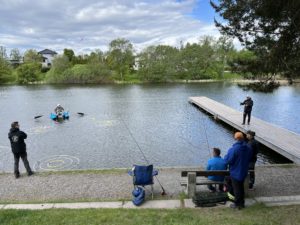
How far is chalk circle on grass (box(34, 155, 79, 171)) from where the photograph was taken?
12.3m

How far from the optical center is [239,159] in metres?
6.21

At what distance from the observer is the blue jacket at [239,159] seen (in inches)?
243

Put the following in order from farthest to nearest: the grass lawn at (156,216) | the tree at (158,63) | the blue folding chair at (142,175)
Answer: the tree at (158,63)
the blue folding chair at (142,175)
the grass lawn at (156,216)

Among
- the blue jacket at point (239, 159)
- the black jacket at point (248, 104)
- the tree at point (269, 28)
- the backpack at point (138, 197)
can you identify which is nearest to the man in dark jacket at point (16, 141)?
the backpack at point (138, 197)

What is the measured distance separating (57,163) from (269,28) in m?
10.4

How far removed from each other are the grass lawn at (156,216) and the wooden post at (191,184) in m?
0.69

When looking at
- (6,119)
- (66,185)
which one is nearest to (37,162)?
(66,185)

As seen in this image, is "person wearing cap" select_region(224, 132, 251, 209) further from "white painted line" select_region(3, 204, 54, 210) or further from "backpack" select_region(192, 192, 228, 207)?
"white painted line" select_region(3, 204, 54, 210)

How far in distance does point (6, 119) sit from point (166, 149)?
17.8 metres

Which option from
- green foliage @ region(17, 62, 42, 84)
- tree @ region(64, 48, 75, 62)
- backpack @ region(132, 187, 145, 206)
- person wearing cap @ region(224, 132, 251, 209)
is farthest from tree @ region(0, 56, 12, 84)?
person wearing cap @ region(224, 132, 251, 209)

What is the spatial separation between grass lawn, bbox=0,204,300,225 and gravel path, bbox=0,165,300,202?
3.75 ft

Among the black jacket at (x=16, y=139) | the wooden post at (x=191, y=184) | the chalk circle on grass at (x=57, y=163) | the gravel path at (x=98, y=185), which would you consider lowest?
the chalk circle on grass at (x=57, y=163)

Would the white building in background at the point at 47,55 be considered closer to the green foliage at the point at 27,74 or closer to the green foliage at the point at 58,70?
the green foliage at the point at 58,70

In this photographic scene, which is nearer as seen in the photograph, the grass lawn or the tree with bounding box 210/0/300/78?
the grass lawn
